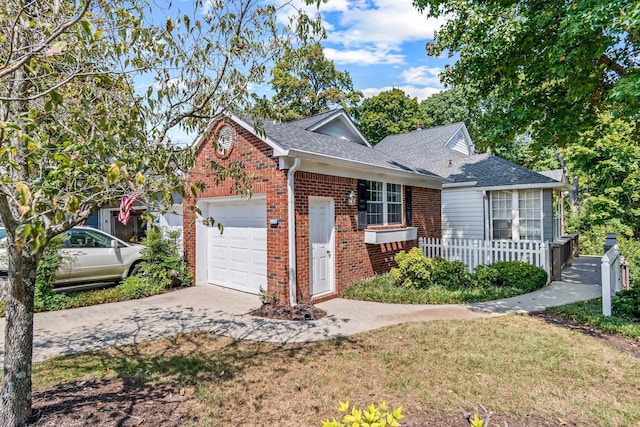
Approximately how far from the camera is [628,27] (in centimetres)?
547

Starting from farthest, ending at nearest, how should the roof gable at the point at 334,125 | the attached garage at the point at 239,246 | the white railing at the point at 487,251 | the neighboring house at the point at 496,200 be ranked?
the neighboring house at the point at 496,200 → the roof gable at the point at 334,125 → the white railing at the point at 487,251 → the attached garage at the point at 239,246

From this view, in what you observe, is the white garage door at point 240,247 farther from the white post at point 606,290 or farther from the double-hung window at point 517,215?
the double-hung window at point 517,215

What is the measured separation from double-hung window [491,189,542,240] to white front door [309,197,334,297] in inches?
295

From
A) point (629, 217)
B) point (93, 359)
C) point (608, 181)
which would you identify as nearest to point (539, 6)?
point (93, 359)

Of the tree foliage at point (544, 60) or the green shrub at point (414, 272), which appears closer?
the tree foliage at point (544, 60)

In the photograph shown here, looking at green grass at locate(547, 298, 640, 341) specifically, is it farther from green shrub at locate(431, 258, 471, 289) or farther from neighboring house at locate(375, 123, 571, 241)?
neighboring house at locate(375, 123, 571, 241)

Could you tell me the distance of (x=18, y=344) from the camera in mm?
2986

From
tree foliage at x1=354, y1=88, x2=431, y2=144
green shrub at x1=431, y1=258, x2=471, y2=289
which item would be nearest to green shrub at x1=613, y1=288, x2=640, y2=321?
green shrub at x1=431, y1=258, x2=471, y2=289

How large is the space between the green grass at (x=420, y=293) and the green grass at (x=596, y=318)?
1.30m

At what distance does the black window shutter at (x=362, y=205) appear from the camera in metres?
8.73

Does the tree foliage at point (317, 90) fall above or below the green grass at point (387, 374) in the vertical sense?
above

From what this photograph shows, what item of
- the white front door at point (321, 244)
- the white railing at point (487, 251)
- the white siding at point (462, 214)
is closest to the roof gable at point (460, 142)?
the white siding at point (462, 214)

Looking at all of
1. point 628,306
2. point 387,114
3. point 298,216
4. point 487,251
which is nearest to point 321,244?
point 298,216

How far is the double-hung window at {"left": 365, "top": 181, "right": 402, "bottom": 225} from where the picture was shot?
927cm
